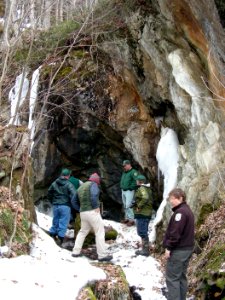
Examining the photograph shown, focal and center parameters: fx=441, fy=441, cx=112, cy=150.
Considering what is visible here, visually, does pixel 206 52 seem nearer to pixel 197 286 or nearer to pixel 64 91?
pixel 64 91

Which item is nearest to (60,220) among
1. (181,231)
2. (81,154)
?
(181,231)

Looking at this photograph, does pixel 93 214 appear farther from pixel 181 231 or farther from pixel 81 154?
pixel 81 154

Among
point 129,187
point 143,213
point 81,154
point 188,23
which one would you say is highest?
point 188,23

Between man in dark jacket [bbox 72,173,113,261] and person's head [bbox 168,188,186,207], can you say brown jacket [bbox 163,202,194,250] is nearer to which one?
person's head [bbox 168,188,186,207]

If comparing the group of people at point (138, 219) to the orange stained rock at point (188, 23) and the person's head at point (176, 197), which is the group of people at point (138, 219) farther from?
the orange stained rock at point (188, 23)

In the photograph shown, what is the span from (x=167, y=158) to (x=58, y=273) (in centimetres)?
553

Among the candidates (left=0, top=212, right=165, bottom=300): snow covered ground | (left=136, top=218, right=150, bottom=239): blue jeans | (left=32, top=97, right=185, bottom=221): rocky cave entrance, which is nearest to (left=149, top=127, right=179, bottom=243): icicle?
(left=136, top=218, right=150, bottom=239): blue jeans

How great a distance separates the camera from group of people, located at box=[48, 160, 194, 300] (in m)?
6.18

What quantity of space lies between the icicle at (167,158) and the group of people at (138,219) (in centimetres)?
86

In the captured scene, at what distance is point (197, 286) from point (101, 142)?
771 centimetres

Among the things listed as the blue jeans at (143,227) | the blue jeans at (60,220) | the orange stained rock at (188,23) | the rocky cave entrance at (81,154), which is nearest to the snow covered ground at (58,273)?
the blue jeans at (143,227)

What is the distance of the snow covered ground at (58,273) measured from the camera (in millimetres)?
5918

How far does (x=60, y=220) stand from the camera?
983 cm

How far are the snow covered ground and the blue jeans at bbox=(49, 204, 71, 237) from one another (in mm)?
890
